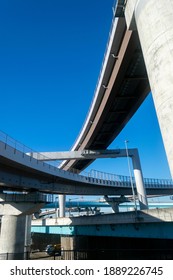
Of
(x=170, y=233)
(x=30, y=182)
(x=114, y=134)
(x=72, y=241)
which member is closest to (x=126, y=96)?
(x=114, y=134)

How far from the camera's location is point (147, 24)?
30.9ft

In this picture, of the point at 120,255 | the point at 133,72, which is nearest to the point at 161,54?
the point at 133,72

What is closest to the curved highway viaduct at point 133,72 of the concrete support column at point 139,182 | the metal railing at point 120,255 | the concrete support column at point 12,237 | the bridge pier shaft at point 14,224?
the concrete support column at point 139,182

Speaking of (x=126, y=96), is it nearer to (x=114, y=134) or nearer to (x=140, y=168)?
(x=114, y=134)

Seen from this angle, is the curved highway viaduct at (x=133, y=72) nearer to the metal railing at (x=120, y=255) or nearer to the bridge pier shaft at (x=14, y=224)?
the bridge pier shaft at (x=14, y=224)

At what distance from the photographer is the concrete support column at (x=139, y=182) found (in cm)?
2874

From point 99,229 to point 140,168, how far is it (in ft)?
37.3

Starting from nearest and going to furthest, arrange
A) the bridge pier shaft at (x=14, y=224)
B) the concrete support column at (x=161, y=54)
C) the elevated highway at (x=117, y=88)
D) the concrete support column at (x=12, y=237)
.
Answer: the concrete support column at (x=161, y=54)
the elevated highway at (x=117, y=88)
the concrete support column at (x=12, y=237)
the bridge pier shaft at (x=14, y=224)

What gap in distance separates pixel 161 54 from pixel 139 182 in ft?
80.2

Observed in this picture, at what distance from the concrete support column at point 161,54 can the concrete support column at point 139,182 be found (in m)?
22.4

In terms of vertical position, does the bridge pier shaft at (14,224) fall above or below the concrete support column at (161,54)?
below

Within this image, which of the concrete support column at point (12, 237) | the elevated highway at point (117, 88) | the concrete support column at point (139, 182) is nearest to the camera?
the elevated highway at point (117, 88)

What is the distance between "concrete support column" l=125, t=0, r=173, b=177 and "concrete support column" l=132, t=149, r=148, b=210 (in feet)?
73.5

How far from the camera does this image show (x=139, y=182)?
3047 centimetres
